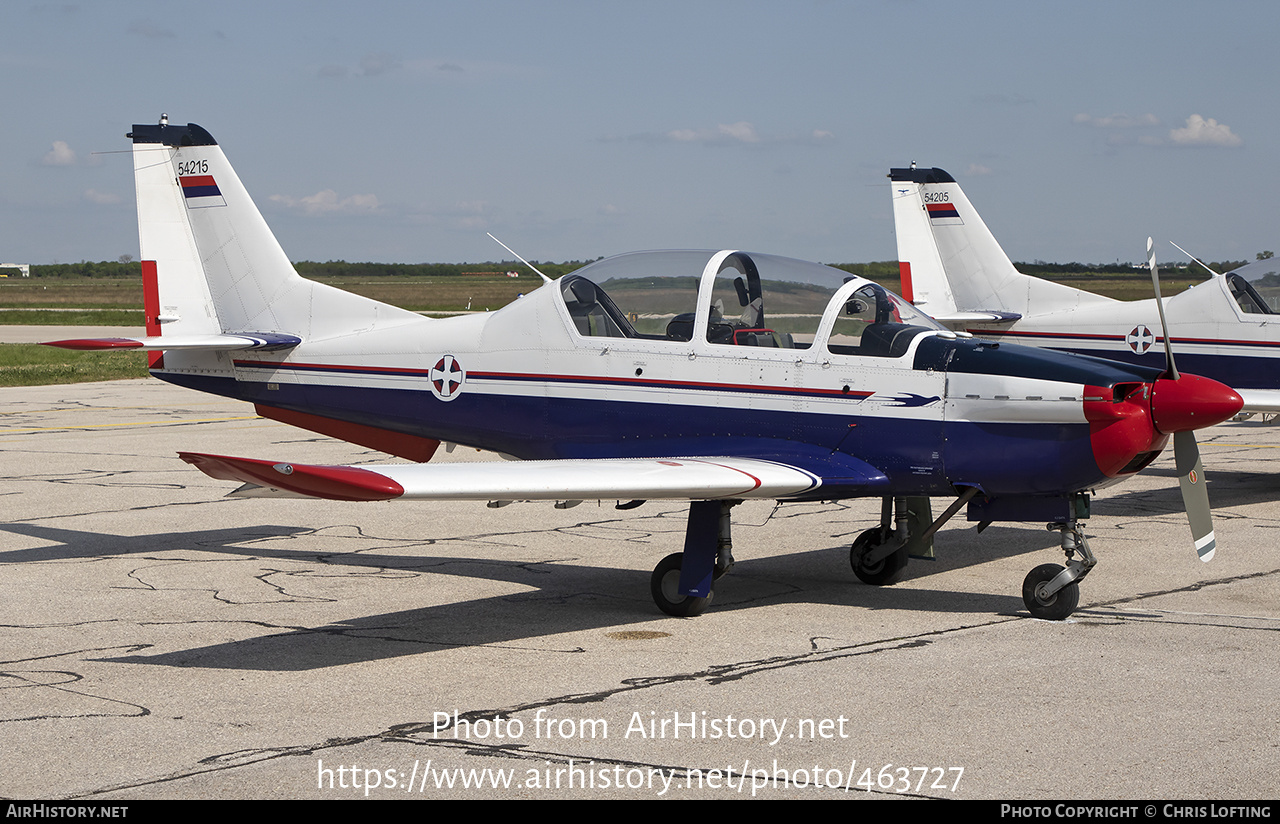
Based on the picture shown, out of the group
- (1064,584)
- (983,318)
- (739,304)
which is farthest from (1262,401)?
(739,304)

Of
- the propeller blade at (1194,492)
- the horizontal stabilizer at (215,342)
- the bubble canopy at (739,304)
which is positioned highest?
the bubble canopy at (739,304)

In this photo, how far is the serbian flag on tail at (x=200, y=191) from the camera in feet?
36.6

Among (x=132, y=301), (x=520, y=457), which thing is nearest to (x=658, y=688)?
(x=520, y=457)

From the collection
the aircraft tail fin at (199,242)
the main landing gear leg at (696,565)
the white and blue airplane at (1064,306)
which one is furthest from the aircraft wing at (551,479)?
the white and blue airplane at (1064,306)

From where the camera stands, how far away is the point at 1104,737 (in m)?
5.57

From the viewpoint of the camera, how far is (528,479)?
7.27 m

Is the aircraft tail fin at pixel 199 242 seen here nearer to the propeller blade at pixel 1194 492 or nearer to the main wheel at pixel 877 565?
the main wheel at pixel 877 565

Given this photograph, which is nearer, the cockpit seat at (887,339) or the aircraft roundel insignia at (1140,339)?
the cockpit seat at (887,339)

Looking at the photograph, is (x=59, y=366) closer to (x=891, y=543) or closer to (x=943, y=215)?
(x=943, y=215)

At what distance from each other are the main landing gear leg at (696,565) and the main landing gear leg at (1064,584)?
193 centimetres

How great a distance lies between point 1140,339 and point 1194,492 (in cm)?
823

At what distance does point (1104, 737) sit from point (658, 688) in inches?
83.3

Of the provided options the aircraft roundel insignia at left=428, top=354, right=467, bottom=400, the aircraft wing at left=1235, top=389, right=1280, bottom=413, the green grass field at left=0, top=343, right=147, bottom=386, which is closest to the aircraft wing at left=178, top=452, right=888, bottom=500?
the aircraft roundel insignia at left=428, top=354, right=467, bottom=400
